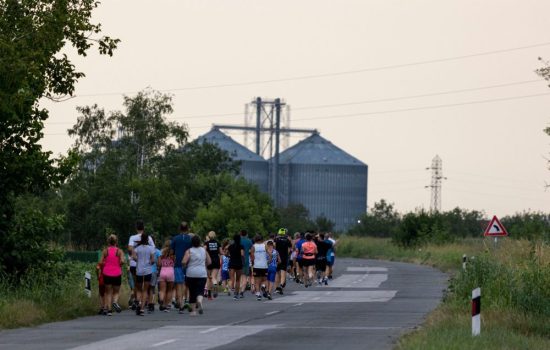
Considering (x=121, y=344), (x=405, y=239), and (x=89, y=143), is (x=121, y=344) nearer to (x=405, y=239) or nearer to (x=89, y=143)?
(x=89, y=143)

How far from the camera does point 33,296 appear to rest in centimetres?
2839

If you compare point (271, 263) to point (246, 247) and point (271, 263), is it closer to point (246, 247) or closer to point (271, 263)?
point (271, 263)

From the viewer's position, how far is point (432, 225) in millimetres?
98812

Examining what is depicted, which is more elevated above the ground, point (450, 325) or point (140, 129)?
point (140, 129)

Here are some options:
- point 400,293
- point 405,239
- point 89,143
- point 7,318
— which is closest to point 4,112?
point 7,318

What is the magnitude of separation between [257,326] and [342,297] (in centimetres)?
1324

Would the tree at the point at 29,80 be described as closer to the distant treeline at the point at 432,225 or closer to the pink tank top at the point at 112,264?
the pink tank top at the point at 112,264

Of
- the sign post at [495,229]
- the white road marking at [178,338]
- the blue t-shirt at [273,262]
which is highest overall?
the sign post at [495,229]

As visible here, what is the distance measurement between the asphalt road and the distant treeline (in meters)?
12.9

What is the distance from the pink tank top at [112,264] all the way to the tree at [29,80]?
89.9 inches

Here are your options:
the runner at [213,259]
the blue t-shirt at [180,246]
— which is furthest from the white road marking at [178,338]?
the runner at [213,259]

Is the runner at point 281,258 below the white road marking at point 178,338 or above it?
above

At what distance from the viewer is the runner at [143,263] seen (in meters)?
29.6

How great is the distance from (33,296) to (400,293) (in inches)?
598
